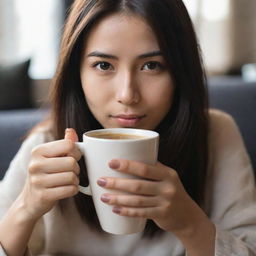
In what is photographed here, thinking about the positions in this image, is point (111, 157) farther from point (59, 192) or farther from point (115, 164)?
point (59, 192)

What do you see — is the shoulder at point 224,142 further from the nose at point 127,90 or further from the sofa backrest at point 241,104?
the sofa backrest at point 241,104

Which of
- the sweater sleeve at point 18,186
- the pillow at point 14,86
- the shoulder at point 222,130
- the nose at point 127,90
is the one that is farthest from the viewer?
the pillow at point 14,86

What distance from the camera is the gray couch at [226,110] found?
4.50ft

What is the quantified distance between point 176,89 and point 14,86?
43.5 inches

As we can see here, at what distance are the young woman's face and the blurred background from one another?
1.07 m

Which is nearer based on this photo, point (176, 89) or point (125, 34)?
point (125, 34)

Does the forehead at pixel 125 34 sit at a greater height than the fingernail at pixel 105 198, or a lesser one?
greater

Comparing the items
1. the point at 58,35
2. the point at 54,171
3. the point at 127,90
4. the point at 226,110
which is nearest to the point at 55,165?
the point at 54,171

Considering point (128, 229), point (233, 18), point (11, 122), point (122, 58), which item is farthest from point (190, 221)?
point (233, 18)

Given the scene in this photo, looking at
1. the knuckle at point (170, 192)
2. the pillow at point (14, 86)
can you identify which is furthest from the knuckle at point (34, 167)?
the pillow at point (14, 86)

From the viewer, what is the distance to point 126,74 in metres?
0.76

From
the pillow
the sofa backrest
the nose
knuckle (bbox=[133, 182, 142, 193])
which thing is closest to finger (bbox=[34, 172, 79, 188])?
knuckle (bbox=[133, 182, 142, 193])

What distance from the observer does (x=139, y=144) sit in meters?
0.54

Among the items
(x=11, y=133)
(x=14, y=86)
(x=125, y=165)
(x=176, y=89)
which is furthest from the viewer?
(x=14, y=86)
